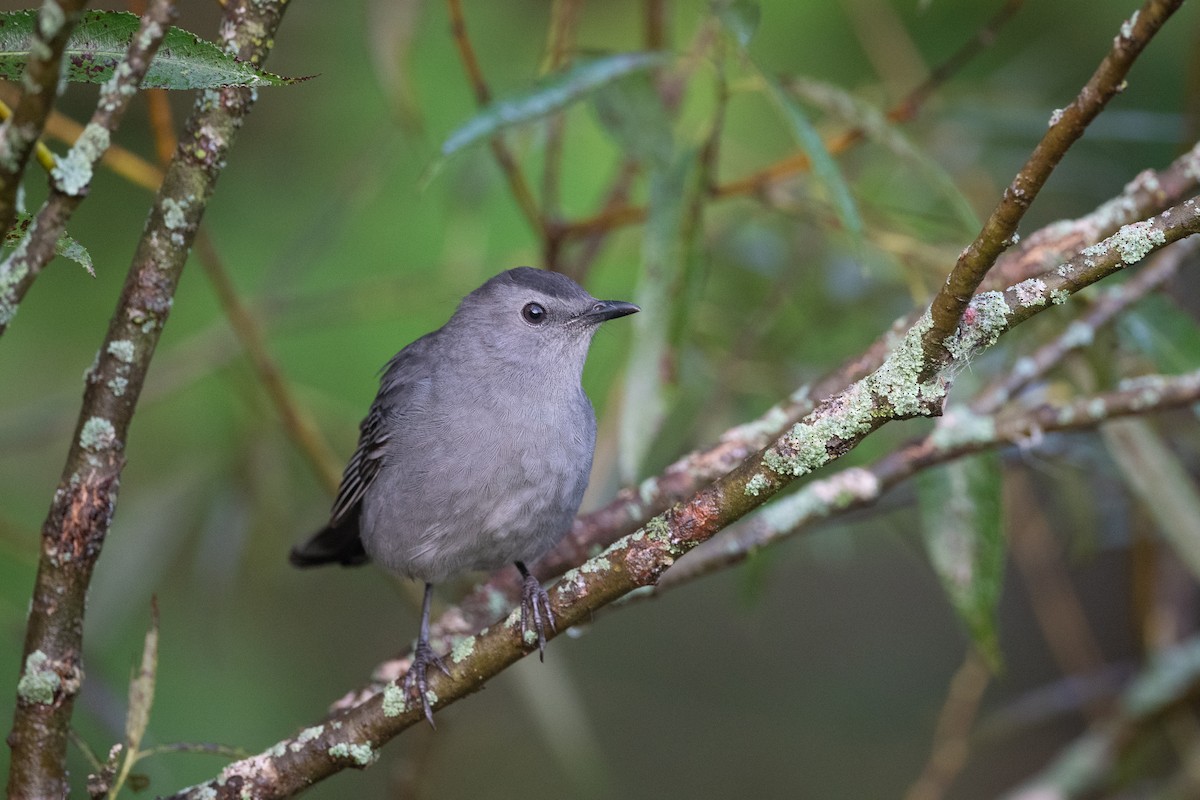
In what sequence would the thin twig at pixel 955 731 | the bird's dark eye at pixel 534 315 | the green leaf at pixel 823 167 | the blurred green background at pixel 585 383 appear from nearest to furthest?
the green leaf at pixel 823 167 < the bird's dark eye at pixel 534 315 < the thin twig at pixel 955 731 < the blurred green background at pixel 585 383

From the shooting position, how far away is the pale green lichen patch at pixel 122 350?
1.71 m

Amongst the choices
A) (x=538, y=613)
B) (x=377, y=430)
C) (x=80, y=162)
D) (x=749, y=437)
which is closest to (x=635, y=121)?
(x=749, y=437)

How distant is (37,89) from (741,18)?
1.73 meters

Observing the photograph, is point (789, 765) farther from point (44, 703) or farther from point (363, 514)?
point (44, 703)

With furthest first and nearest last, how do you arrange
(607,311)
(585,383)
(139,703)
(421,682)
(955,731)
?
(585,383)
(955,731)
(607,311)
(421,682)
(139,703)

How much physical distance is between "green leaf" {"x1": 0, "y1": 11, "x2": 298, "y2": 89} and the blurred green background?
4.26 ft

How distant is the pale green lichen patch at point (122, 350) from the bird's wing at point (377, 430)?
1.25 m

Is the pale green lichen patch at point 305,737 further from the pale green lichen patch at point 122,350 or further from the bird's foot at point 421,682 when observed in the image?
the pale green lichen patch at point 122,350

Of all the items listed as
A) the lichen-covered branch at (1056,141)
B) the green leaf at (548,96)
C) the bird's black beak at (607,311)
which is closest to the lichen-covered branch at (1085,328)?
the bird's black beak at (607,311)

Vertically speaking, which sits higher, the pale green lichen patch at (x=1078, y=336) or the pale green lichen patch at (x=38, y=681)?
the pale green lichen patch at (x=1078, y=336)

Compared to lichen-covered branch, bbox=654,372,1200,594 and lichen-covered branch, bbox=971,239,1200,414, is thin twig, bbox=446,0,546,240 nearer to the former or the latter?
lichen-covered branch, bbox=654,372,1200,594

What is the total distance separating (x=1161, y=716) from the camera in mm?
3799

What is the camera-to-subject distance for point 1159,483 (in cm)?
287

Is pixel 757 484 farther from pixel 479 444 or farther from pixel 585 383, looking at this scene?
pixel 585 383
